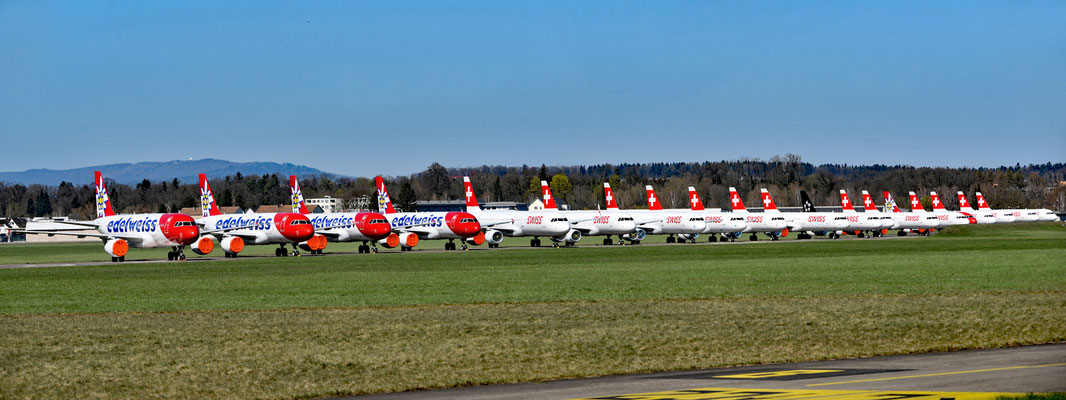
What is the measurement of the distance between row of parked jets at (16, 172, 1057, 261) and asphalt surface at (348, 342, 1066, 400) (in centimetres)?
5818

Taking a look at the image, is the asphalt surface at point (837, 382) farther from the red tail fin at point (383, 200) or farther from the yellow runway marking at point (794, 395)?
the red tail fin at point (383, 200)

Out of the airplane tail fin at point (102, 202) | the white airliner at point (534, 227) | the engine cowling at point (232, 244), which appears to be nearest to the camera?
the engine cowling at point (232, 244)

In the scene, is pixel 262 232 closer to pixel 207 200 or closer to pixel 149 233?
pixel 149 233

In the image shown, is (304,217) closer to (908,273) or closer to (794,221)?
(908,273)

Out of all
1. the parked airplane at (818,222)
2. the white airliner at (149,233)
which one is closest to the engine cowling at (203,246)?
the white airliner at (149,233)

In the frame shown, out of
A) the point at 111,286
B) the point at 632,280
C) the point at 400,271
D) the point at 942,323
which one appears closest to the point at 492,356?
the point at 942,323

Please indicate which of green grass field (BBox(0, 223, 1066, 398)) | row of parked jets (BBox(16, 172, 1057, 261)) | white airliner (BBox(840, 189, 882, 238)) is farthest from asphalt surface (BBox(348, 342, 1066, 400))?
white airliner (BBox(840, 189, 882, 238))

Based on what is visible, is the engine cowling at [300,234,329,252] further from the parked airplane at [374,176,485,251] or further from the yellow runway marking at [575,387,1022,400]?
the yellow runway marking at [575,387,1022,400]

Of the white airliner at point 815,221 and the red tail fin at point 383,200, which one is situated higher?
the red tail fin at point 383,200

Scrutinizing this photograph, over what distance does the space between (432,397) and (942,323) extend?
13.2 m

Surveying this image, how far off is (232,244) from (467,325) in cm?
5247

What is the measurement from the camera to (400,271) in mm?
53781

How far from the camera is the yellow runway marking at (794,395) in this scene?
15680 millimetres

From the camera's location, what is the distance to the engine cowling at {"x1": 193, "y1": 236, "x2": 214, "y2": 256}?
247ft
